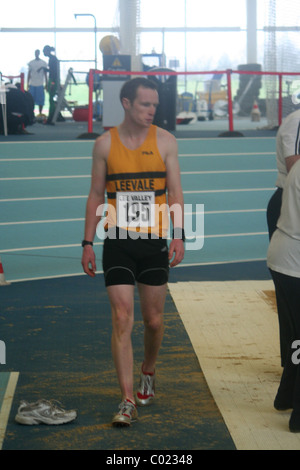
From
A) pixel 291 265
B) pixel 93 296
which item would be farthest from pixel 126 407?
pixel 93 296

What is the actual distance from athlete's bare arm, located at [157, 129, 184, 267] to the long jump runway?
81 cm

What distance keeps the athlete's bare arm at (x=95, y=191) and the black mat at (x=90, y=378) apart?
76 cm

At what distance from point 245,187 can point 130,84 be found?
7583 mm

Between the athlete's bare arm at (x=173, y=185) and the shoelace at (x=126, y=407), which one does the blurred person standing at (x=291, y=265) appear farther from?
the shoelace at (x=126, y=407)

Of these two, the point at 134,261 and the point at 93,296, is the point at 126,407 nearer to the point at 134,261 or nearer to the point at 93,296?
the point at 134,261

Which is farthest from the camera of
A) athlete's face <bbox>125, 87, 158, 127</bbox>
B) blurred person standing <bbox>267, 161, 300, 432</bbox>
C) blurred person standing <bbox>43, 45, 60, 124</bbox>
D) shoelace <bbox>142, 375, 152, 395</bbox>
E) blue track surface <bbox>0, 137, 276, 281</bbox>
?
blurred person standing <bbox>43, 45, 60, 124</bbox>

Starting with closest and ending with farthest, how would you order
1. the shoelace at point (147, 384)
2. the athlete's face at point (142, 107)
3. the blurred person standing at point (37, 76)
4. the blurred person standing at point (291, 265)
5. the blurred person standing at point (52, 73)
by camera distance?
the blurred person standing at point (291, 265) → the athlete's face at point (142, 107) → the shoelace at point (147, 384) → the blurred person standing at point (52, 73) → the blurred person standing at point (37, 76)

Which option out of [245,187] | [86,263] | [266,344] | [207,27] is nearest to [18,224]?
[245,187]

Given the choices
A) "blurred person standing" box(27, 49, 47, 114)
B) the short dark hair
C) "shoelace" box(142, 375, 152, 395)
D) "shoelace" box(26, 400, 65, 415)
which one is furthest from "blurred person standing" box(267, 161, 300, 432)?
"blurred person standing" box(27, 49, 47, 114)

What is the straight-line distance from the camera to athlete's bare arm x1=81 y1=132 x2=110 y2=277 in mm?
3939

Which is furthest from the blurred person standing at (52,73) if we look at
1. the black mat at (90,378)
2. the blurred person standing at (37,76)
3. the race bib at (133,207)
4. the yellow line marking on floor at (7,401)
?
the race bib at (133,207)

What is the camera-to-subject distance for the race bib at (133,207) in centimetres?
389

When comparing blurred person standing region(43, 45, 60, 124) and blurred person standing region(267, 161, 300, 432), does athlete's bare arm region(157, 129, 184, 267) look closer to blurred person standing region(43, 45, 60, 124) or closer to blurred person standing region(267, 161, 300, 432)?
A: blurred person standing region(267, 161, 300, 432)
